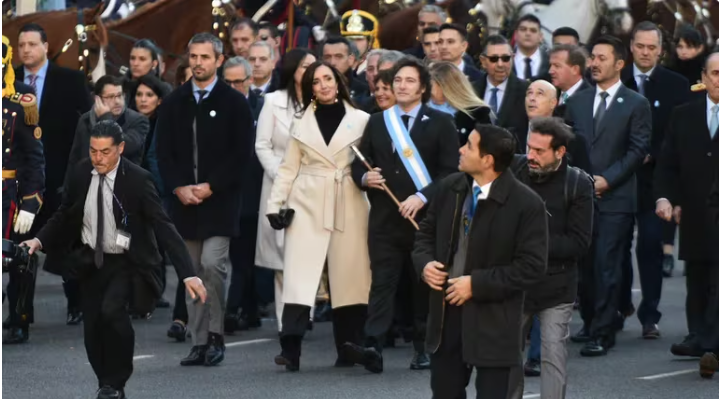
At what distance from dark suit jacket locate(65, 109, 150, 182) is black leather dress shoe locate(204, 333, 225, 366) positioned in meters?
1.67

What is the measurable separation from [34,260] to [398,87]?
8.47 feet

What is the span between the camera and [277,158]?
13477mm

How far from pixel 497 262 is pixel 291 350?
333 centimetres

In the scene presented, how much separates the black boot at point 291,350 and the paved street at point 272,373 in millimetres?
81

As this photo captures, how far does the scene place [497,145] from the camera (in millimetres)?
9180

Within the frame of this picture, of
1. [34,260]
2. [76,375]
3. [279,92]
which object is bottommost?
[76,375]

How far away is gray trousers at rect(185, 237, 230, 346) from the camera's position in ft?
41.2

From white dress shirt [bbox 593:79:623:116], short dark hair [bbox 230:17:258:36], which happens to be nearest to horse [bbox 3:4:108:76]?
short dark hair [bbox 230:17:258:36]

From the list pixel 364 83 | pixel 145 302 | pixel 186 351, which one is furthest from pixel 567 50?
pixel 145 302

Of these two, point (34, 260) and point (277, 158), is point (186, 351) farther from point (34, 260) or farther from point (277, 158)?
point (34, 260)

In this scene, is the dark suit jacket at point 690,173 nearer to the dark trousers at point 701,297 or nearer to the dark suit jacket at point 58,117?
the dark trousers at point 701,297

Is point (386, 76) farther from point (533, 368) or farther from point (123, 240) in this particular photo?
point (123, 240)

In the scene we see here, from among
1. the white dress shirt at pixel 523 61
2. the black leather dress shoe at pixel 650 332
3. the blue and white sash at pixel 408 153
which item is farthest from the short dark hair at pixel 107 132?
the white dress shirt at pixel 523 61

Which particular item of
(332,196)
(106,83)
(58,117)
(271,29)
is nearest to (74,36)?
(271,29)
